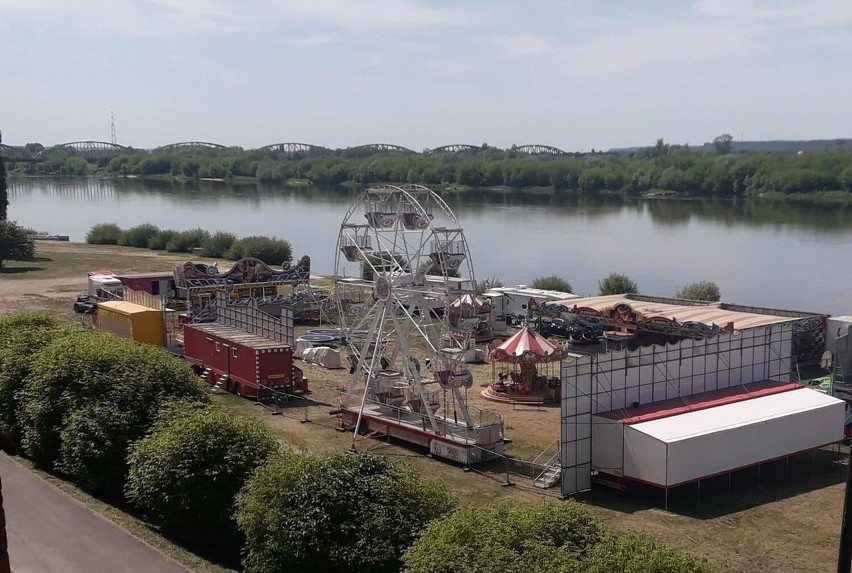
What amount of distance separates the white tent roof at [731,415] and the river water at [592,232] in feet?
99.0

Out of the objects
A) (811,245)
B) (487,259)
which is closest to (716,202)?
(811,245)

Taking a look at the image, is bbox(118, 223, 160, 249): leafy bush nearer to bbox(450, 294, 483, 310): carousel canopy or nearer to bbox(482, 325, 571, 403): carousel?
bbox(450, 294, 483, 310): carousel canopy

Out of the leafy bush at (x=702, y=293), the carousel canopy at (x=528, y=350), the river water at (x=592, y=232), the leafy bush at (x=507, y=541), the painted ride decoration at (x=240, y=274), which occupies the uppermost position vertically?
the leafy bush at (x=507, y=541)

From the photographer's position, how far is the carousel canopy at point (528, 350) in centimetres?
2886

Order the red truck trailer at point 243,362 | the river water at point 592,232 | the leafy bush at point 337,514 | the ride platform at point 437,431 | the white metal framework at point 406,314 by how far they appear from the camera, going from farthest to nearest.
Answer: the river water at point 592,232 < the red truck trailer at point 243,362 < the white metal framework at point 406,314 < the ride platform at point 437,431 < the leafy bush at point 337,514

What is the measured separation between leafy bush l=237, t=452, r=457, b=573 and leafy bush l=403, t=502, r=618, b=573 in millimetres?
774

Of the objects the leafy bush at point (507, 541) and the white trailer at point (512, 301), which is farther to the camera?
the white trailer at point (512, 301)

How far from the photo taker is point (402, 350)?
990 inches

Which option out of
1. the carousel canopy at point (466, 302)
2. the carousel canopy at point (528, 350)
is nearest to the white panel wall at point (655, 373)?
the carousel canopy at point (466, 302)

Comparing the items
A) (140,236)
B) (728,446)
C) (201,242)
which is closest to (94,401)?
(728,446)

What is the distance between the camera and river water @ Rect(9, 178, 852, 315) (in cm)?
6074

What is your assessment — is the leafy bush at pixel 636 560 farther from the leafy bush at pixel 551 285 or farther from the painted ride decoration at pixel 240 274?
the leafy bush at pixel 551 285

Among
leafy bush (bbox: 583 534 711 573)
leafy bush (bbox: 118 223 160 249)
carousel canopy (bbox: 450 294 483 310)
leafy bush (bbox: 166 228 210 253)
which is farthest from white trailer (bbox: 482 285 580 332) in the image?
leafy bush (bbox: 118 223 160 249)

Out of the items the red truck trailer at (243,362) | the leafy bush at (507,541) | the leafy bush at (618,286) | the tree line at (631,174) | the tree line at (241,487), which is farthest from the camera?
the tree line at (631,174)
